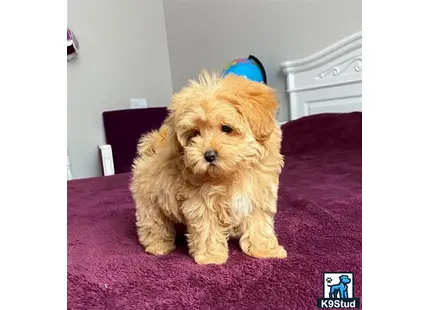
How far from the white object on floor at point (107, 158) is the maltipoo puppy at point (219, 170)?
2855 mm

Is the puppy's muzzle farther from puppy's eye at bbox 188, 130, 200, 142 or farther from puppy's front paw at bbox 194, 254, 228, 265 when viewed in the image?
puppy's front paw at bbox 194, 254, 228, 265

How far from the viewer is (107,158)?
12.8 feet

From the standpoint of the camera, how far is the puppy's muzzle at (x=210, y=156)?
0.93 meters

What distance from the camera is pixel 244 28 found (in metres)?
3.58

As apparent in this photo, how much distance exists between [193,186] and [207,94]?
0.23 metres

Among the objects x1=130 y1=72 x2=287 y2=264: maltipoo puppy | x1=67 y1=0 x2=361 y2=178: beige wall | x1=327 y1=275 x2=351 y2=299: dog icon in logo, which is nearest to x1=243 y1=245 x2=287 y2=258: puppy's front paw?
x1=130 y1=72 x2=287 y2=264: maltipoo puppy

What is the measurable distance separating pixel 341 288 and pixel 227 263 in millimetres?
257

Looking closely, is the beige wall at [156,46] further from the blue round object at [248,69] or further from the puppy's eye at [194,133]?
the puppy's eye at [194,133]

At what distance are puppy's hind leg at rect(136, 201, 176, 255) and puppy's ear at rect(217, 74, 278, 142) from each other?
357mm

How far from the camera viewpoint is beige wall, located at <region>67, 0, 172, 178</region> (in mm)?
3912

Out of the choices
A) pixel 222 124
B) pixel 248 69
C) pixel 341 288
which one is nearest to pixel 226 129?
pixel 222 124

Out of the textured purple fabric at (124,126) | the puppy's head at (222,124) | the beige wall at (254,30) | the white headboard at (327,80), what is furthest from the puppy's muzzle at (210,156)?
the textured purple fabric at (124,126)

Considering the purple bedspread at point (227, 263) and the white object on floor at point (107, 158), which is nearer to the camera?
the purple bedspread at point (227, 263)

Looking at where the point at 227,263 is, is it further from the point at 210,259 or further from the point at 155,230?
the point at 155,230
